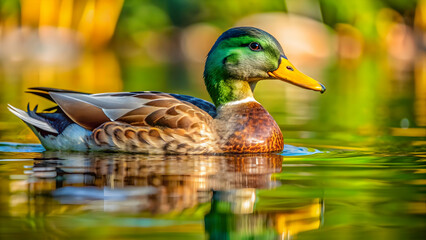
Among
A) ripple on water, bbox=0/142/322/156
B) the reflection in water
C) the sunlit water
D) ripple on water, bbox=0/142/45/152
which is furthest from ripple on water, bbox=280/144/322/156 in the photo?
ripple on water, bbox=0/142/45/152

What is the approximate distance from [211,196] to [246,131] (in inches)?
84.5

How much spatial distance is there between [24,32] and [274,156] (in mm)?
22629

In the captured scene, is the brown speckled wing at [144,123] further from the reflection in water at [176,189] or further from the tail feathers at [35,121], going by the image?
the tail feathers at [35,121]

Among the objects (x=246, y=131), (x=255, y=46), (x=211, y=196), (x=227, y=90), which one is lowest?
(x=211, y=196)

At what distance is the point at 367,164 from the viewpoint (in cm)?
661

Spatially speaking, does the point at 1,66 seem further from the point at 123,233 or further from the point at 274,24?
the point at 123,233

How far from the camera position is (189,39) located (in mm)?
31266

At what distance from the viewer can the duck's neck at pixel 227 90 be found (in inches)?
293

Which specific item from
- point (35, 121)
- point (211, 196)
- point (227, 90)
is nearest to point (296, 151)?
point (227, 90)

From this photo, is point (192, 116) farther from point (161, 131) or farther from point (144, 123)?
point (144, 123)

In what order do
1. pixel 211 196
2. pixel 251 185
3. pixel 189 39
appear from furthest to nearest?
1. pixel 189 39
2. pixel 251 185
3. pixel 211 196

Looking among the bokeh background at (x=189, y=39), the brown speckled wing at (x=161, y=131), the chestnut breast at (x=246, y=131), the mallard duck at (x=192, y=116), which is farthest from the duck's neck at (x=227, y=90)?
the bokeh background at (x=189, y=39)

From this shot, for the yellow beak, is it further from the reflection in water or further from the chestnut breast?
the reflection in water

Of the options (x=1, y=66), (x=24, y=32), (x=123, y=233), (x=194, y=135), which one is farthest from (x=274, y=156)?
(x=24, y=32)
